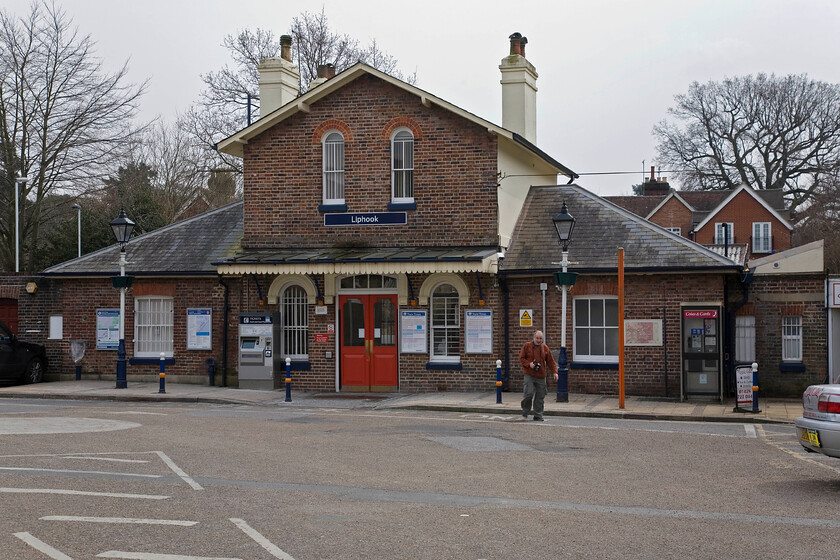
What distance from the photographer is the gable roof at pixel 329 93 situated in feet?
73.7

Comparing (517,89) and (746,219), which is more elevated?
(517,89)

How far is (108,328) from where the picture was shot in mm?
25547

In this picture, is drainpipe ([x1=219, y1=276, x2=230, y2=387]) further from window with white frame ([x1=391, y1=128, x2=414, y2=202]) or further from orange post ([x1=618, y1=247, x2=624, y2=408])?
orange post ([x1=618, y1=247, x2=624, y2=408])

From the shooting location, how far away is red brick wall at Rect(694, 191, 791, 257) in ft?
192

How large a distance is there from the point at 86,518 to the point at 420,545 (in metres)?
3.12

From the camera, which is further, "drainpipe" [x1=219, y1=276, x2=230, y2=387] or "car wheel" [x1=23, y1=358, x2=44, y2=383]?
"car wheel" [x1=23, y1=358, x2=44, y2=383]

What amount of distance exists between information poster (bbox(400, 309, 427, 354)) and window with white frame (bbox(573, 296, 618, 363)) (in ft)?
11.3

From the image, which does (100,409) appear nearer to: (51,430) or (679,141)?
(51,430)

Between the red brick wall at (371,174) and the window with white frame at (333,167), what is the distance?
0.18m

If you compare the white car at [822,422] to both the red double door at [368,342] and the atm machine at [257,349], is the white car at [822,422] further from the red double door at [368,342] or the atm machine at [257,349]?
the atm machine at [257,349]

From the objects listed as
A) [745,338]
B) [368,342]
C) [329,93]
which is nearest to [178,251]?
[329,93]

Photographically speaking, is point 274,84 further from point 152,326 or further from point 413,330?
point 413,330

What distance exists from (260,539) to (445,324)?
1486 cm

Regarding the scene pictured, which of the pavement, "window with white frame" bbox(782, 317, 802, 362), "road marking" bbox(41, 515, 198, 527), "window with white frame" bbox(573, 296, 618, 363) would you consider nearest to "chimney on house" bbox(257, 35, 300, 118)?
the pavement
